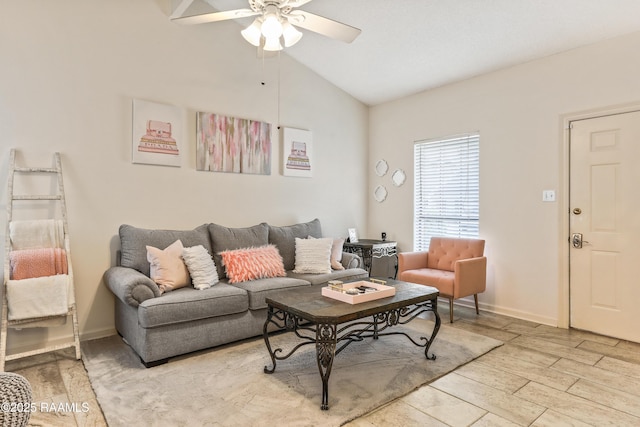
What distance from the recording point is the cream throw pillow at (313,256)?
3.96 meters

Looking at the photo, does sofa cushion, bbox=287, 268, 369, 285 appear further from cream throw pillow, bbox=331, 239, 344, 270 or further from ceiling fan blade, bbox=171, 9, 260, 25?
ceiling fan blade, bbox=171, 9, 260, 25

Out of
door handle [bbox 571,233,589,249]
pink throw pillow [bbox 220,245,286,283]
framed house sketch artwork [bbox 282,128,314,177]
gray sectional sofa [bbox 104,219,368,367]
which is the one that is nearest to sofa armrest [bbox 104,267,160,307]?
gray sectional sofa [bbox 104,219,368,367]

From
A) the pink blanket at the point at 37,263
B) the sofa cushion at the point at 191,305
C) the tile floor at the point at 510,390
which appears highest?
the pink blanket at the point at 37,263

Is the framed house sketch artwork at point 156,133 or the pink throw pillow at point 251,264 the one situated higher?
the framed house sketch artwork at point 156,133

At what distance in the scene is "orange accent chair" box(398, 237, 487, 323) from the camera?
3762mm

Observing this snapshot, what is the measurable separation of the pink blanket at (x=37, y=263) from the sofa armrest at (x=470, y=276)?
337cm

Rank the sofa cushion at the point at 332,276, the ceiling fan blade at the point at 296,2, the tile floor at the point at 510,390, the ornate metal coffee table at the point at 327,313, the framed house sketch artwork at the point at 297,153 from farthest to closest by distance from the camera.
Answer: the framed house sketch artwork at the point at 297,153 < the sofa cushion at the point at 332,276 < the ceiling fan blade at the point at 296,2 < the ornate metal coffee table at the point at 327,313 < the tile floor at the point at 510,390

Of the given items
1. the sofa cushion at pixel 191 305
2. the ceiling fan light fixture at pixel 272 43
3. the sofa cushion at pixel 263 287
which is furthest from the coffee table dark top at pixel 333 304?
the ceiling fan light fixture at pixel 272 43

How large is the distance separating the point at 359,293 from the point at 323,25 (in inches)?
73.1

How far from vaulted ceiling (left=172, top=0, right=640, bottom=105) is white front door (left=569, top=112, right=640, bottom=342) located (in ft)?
2.69

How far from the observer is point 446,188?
15.4 feet

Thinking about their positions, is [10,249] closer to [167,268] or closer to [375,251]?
[167,268]

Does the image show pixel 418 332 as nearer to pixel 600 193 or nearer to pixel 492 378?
pixel 492 378

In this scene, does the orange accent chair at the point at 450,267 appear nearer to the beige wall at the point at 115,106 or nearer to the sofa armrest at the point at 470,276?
the sofa armrest at the point at 470,276
